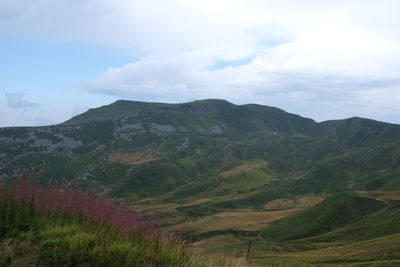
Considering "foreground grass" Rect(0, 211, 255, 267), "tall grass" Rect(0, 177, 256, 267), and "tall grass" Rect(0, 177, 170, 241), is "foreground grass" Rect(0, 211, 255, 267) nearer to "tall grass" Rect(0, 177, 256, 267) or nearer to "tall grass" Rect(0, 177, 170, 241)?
"tall grass" Rect(0, 177, 256, 267)

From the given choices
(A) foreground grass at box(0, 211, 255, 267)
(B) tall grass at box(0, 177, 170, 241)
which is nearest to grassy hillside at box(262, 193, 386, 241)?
(B) tall grass at box(0, 177, 170, 241)

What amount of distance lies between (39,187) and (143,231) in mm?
4077

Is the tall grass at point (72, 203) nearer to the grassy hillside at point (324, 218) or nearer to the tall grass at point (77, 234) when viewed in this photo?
the tall grass at point (77, 234)

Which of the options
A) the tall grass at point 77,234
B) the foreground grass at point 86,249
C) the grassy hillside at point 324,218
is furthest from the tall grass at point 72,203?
the grassy hillside at point 324,218

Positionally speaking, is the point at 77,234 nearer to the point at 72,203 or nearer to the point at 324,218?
the point at 72,203

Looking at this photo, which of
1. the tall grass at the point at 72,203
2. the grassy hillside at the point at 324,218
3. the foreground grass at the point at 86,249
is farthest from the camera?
the grassy hillside at the point at 324,218

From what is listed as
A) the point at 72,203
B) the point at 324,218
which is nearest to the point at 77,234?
the point at 72,203

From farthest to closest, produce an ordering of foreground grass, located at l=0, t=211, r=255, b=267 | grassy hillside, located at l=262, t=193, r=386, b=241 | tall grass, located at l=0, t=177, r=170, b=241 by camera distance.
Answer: grassy hillside, located at l=262, t=193, r=386, b=241
tall grass, located at l=0, t=177, r=170, b=241
foreground grass, located at l=0, t=211, r=255, b=267

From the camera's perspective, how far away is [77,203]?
11570mm

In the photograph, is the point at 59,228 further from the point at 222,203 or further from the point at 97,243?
the point at 222,203

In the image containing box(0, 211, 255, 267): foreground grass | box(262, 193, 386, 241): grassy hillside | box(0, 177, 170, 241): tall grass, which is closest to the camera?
box(0, 211, 255, 267): foreground grass

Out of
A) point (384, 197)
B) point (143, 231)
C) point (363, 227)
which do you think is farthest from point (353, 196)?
point (143, 231)

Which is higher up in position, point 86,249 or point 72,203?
point 72,203

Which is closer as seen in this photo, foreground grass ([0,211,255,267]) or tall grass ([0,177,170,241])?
foreground grass ([0,211,255,267])
